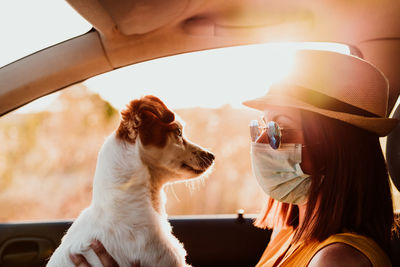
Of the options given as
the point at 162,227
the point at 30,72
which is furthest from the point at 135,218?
the point at 30,72

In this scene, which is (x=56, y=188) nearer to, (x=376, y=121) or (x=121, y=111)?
(x=121, y=111)

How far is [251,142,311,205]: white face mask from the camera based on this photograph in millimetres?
1962

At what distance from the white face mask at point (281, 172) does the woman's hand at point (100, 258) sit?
74cm

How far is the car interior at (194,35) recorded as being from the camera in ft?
7.75

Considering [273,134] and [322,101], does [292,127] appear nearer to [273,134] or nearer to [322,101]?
[273,134]

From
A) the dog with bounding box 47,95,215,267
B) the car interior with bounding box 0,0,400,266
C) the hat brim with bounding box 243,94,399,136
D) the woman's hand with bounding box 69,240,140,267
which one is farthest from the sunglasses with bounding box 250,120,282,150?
the woman's hand with bounding box 69,240,140,267

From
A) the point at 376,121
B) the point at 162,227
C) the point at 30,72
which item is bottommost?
the point at 162,227

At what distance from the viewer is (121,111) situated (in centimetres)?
226

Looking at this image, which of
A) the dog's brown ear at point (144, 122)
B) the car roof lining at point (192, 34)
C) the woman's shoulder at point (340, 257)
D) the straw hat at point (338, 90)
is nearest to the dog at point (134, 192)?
the dog's brown ear at point (144, 122)

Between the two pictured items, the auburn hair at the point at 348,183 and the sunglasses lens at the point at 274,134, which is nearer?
the auburn hair at the point at 348,183

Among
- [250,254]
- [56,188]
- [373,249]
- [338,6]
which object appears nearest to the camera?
[373,249]

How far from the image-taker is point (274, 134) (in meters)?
1.97

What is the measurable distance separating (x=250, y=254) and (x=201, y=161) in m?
1.20

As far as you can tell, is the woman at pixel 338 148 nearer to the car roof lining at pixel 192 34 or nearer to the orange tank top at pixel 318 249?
the orange tank top at pixel 318 249
